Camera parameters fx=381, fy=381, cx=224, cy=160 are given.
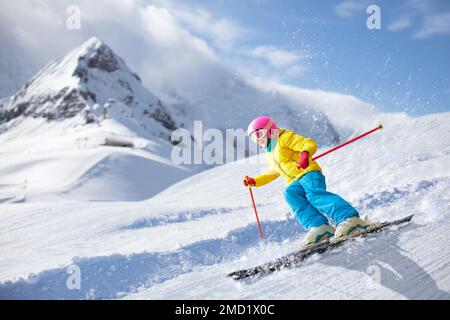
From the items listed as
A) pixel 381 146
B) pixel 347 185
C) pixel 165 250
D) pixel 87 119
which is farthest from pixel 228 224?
pixel 87 119

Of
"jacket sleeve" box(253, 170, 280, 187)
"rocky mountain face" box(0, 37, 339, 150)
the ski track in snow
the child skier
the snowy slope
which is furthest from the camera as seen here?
"rocky mountain face" box(0, 37, 339, 150)

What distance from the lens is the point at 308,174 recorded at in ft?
12.7

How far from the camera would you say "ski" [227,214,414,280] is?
3.03 metres

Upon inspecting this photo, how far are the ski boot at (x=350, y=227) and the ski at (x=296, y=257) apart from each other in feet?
0.21

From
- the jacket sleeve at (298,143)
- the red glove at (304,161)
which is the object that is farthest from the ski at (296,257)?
the jacket sleeve at (298,143)

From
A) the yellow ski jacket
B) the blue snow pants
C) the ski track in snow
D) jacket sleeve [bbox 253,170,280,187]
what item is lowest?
the ski track in snow

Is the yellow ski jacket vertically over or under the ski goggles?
under

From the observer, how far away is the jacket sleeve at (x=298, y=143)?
368 centimetres

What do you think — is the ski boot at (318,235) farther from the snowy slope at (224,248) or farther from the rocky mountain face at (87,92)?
the rocky mountain face at (87,92)

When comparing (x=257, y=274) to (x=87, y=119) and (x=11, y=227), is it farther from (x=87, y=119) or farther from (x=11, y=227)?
(x=87, y=119)

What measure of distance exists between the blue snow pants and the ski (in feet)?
0.74

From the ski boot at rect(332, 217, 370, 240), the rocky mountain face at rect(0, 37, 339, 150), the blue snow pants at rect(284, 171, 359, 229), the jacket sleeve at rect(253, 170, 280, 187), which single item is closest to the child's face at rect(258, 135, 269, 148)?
the jacket sleeve at rect(253, 170, 280, 187)

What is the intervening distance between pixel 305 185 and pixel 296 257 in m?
0.89

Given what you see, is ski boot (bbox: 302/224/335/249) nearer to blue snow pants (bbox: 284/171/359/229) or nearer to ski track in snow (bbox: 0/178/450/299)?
blue snow pants (bbox: 284/171/359/229)
